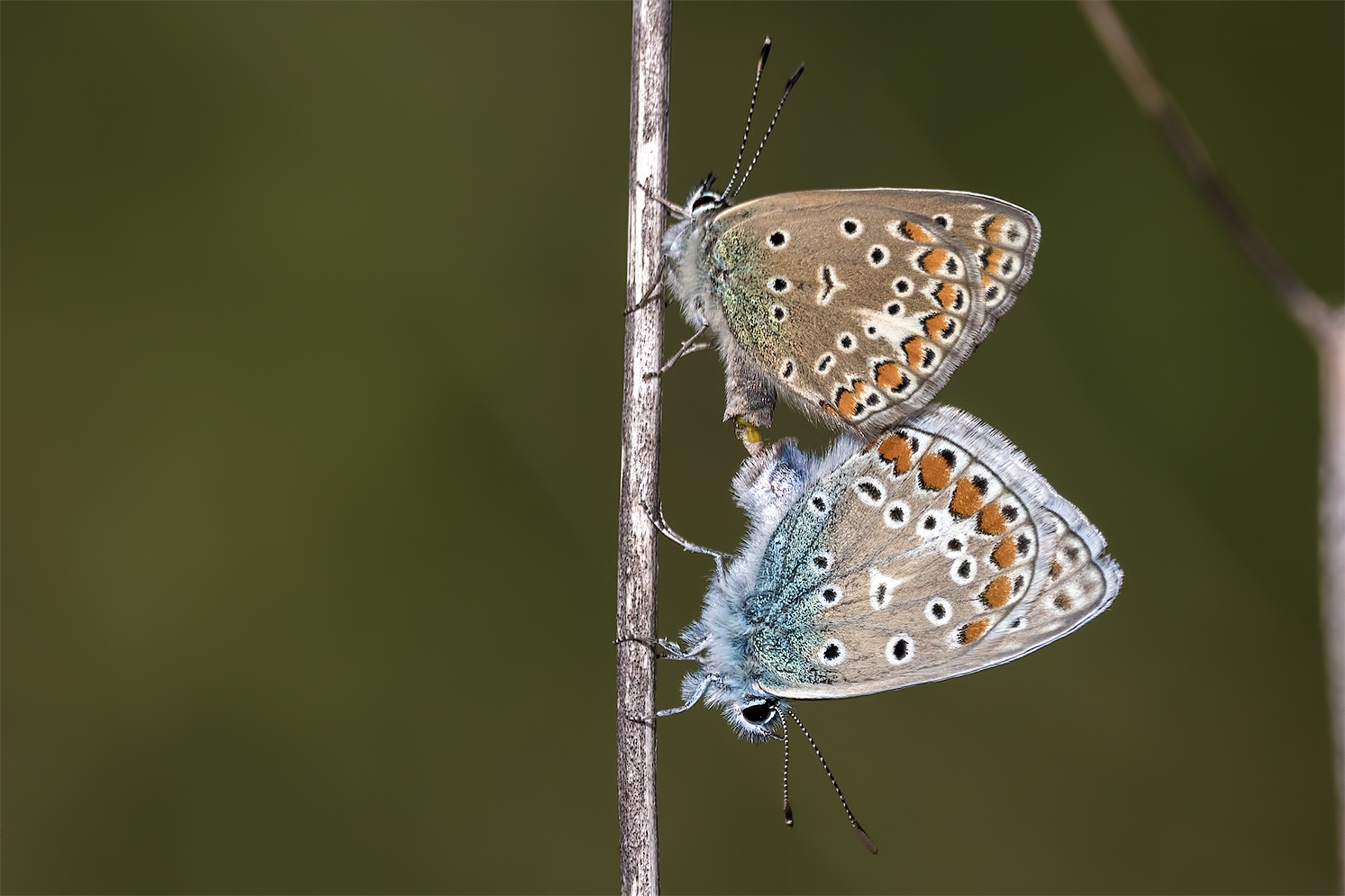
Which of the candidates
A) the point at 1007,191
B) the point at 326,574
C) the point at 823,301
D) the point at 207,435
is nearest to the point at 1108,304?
the point at 1007,191

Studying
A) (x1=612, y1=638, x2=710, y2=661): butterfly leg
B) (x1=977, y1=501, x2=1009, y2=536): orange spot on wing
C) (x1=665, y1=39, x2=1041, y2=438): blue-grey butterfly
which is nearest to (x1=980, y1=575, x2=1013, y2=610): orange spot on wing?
(x1=977, y1=501, x2=1009, y2=536): orange spot on wing

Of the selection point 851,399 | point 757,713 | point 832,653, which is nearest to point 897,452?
point 851,399

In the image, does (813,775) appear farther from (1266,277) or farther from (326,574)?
(1266,277)

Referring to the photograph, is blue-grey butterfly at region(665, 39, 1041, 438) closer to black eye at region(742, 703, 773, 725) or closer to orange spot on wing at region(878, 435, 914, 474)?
orange spot on wing at region(878, 435, 914, 474)

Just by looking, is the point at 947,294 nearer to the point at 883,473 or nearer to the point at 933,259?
the point at 933,259

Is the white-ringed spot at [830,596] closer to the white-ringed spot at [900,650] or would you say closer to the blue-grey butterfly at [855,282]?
the white-ringed spot at [900,650]

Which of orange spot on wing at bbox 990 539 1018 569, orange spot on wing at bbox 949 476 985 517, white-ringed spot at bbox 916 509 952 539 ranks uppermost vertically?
orange spot on wing at bbox 949 476 985 517
